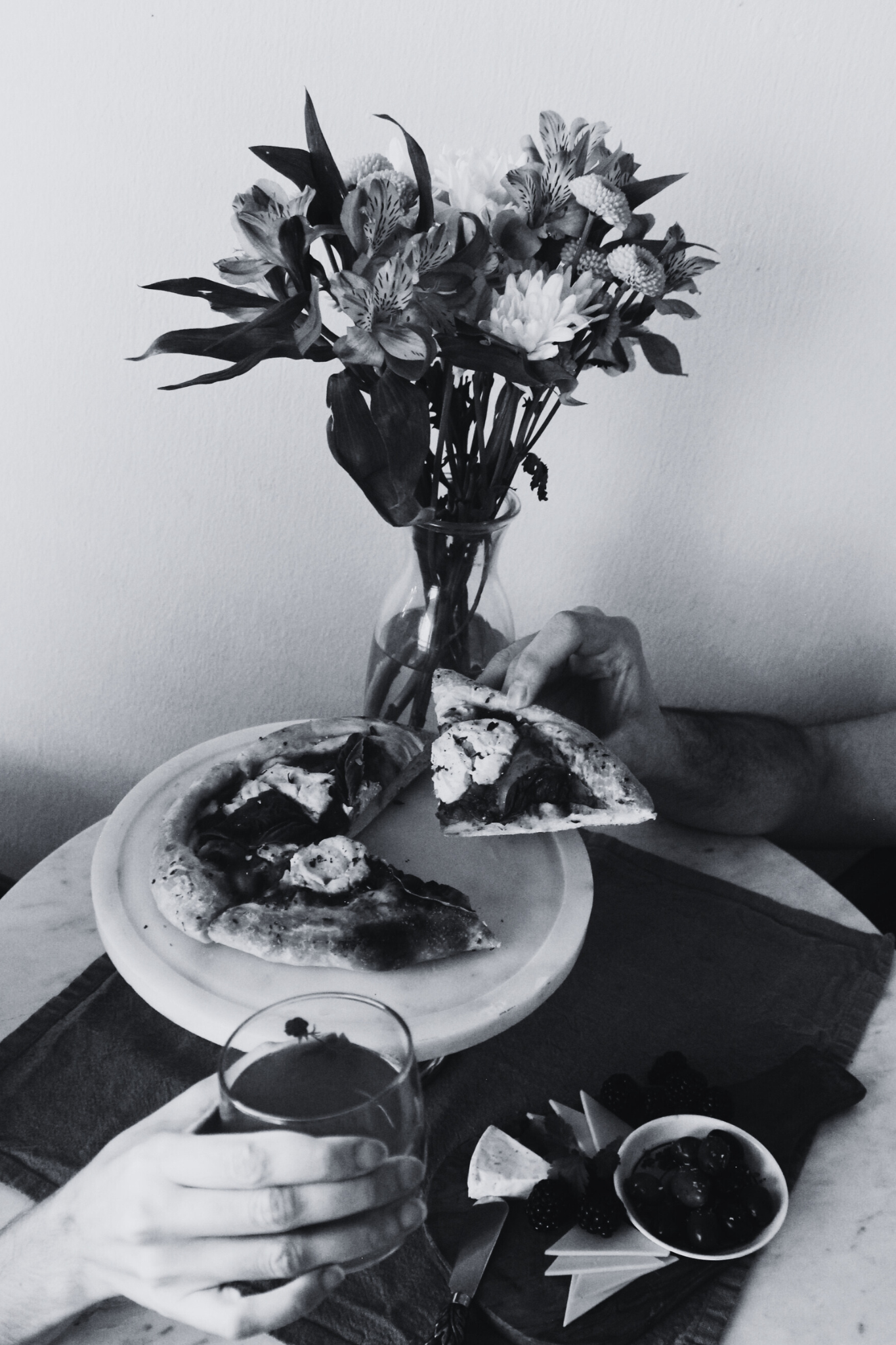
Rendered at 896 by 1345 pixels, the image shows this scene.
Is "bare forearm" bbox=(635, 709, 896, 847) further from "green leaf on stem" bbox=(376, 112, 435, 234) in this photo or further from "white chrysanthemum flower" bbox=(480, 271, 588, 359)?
"green leaf on stem" bbox=(376, 112, 435, 234)

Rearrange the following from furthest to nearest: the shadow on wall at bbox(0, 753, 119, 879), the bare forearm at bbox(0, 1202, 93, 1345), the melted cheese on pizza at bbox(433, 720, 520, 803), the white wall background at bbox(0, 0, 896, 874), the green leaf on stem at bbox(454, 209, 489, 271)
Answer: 1. the shadow on wall at bbox(0, 753, 119, 879)
2. the white wall background at bbox(0, 0, 896, 874)
3. the melted cheese on pizza at bbox(433, 720, 520, 803)
4. the green leaf on stem at bbox(454, 209, 489, 271)
5. the bare forearm at bbox(0, 1202, 93, 1345)

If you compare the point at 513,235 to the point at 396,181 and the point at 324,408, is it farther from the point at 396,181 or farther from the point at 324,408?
the point at 324,408

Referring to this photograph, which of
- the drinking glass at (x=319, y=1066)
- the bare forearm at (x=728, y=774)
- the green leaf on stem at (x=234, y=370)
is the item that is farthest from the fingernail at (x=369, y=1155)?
the bare forearm at (x=728, y=774)

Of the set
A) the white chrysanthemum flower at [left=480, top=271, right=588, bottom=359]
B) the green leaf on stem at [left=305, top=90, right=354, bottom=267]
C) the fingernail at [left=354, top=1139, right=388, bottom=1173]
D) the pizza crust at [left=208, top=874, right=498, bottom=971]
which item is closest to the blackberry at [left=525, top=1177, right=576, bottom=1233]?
the pizza crust at [left=208, top=874, right=498, bottom=971]

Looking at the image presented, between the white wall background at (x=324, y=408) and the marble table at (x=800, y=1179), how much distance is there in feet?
1.55

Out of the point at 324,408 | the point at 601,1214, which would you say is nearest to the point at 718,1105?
the point at 601,1214

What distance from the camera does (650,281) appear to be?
1.12 m

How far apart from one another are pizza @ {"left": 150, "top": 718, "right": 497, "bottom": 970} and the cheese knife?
23cm

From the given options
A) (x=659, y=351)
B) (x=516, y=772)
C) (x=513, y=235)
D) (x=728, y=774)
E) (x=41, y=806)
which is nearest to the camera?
(x=513, y=235)

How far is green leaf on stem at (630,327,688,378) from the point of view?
121 centimetres

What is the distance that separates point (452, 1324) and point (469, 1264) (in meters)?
0.05

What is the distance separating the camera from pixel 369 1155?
692 millimetres

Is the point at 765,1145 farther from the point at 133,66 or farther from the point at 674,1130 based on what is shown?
Result: the point at 133,66

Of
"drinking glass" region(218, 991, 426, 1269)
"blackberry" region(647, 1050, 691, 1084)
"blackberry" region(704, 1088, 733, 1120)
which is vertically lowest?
"blackberry" region(647, 1050, 691, 1084)
